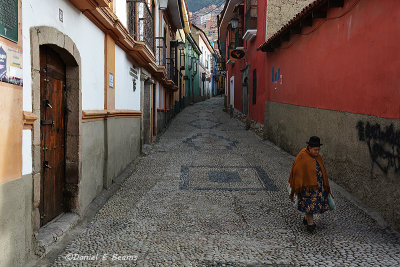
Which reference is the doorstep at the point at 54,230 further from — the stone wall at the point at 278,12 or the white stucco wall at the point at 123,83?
the stone wall at the point at 278,12

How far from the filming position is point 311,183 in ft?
14.9

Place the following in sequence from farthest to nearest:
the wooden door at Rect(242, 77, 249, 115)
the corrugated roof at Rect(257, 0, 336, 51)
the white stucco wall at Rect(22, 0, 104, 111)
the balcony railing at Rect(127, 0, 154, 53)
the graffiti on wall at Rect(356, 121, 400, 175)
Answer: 1. the wooden door at Rect(242, 77, 249, 115)
2. the balcony railing at Rect(127, 0, 154, 53)
3. the corrugated roof at Rect(257, 0, 336, 51)
4. the graffiti on wall at Rect(356, 121, 400, 175)
5. the white stucco wall at Rect(22, 0, 104, 111)

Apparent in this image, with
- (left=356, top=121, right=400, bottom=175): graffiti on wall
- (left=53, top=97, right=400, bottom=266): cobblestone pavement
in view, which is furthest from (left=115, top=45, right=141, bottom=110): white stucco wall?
(left=356, top=121, right=400, bottom=175): graffiti on wall

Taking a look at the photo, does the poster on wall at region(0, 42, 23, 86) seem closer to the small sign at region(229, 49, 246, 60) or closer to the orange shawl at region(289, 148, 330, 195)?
the orange shawl at region(289, 148, 330, 195)

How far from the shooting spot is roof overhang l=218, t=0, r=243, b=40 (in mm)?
19812

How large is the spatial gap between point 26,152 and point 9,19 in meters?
1.26

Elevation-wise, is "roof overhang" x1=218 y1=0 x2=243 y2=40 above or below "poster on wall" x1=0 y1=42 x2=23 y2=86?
above

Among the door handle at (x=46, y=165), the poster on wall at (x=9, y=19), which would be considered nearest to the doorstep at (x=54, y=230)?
the door handle at (x=46, y=165)

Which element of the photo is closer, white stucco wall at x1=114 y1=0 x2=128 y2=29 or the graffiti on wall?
the graffiti on wall

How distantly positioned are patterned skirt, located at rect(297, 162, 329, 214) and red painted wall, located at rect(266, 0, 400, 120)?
1436 mm

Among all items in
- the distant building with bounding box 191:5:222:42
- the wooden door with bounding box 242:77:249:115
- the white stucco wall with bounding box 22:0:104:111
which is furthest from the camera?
the distant building with bounding box 191:5:222:42

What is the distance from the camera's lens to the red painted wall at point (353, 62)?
5.02m

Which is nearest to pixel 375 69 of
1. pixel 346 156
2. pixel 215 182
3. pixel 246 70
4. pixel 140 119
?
pixel 346 156

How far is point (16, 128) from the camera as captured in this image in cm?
326
